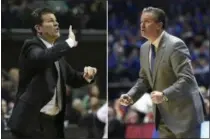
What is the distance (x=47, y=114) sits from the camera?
4.12 meters

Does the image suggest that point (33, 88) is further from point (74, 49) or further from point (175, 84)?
point (175, 84)

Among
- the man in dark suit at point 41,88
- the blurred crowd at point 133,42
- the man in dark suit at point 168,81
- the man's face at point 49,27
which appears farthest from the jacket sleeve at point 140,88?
the blurred crowd at point 133,42

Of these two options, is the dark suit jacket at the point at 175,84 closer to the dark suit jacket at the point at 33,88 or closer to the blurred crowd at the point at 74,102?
the dark suit jacket at the point at 33,88

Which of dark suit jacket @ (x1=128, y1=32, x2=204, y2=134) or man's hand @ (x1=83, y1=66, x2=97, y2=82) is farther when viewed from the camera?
man's hand @ (x1=83, y1=66, x2=97, y2=82)

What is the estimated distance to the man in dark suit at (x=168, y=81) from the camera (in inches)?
153

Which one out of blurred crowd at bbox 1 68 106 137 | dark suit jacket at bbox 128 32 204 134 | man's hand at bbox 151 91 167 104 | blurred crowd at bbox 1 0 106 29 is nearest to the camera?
man's hand at bbox 151 91 167 104

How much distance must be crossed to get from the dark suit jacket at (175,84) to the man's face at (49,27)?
26.9 inches

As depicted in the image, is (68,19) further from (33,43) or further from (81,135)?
(81,135)

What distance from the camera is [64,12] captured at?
4.37m

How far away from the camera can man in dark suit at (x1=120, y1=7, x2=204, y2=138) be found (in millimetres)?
3895

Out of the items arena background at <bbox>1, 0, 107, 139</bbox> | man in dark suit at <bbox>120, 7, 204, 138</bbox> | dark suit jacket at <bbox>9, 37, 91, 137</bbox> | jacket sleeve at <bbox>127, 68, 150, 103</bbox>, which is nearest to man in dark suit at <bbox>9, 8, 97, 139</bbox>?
dark suit jacket at <bbox>9, 37, 91, 137</bbox>

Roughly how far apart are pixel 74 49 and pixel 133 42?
118 inches

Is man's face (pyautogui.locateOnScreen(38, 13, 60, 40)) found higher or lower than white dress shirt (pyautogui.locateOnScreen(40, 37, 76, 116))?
higher

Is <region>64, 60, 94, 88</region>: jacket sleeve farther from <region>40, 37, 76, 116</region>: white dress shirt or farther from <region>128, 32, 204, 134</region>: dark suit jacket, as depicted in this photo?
<region>128, 32, 204, 134</region>: dark suit jacket
